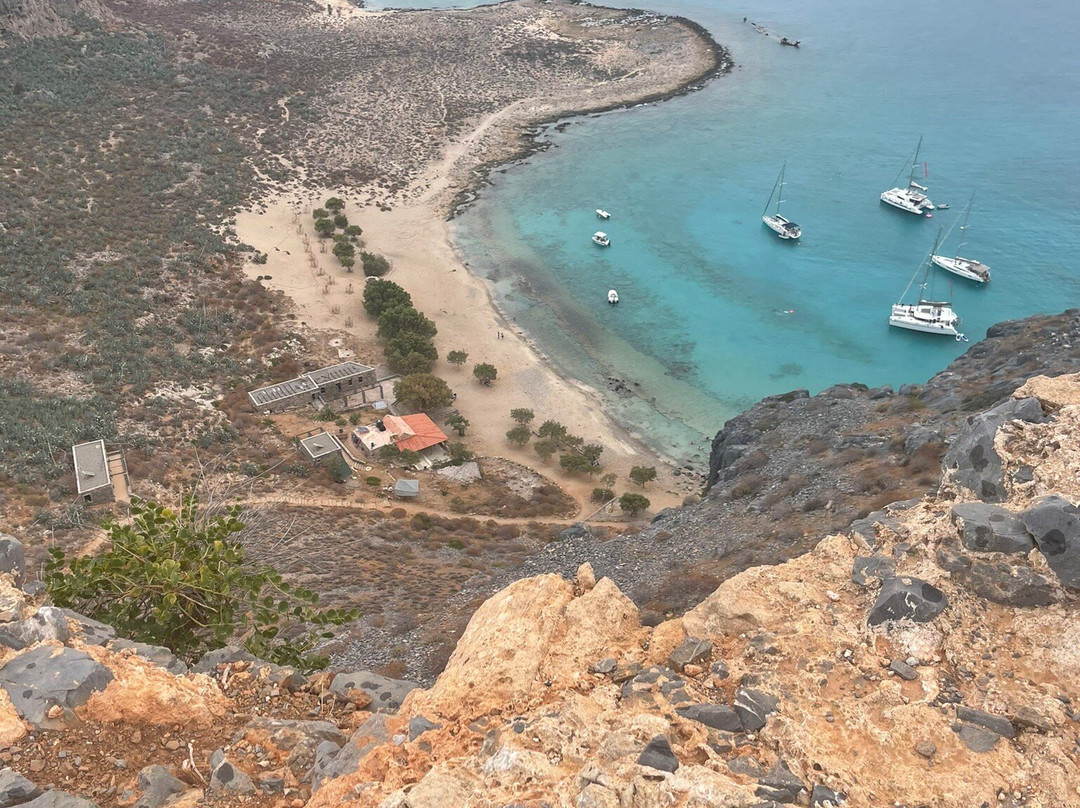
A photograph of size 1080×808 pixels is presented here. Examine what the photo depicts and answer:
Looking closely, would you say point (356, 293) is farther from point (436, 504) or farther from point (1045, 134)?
point (1045, 134)

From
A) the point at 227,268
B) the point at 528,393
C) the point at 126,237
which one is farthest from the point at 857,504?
the point at 126,237

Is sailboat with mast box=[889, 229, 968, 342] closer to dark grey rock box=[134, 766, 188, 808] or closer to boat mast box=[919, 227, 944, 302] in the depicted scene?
boat mast box=[919, 227, 944, 302]

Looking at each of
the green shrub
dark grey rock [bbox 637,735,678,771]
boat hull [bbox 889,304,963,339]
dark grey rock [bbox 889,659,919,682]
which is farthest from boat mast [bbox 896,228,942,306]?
the green shrub

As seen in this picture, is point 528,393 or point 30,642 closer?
point 30,642

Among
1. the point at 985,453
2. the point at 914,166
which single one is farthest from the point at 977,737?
the point at 914,166

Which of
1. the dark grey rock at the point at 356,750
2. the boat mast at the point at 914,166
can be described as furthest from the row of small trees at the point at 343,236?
the boat mast at the point at 914,166

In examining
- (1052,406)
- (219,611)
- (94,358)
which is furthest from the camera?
(94,358)
